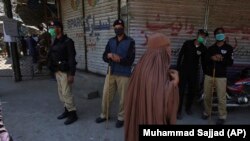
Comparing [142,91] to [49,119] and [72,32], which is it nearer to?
[49,119]

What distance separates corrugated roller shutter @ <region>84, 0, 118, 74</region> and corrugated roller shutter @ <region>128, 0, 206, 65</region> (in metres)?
0.84

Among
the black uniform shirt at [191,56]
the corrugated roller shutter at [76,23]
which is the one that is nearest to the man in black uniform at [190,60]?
the black uniform shirt at [191,56]

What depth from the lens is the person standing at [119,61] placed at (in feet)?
14.6

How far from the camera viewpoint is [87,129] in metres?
4.56

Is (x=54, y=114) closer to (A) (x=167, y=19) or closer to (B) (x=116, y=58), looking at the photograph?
(B) (x=116, y=58)

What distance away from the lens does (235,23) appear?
696 cm

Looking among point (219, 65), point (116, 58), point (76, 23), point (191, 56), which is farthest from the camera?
point (76, 23)

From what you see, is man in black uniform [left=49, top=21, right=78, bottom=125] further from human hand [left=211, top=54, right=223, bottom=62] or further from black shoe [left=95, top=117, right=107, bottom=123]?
human hand [left=211, top=54, right=223, bottom=62]

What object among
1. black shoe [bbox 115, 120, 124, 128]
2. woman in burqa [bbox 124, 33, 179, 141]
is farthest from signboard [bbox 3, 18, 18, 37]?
woman in burqa [bbox 124, 33, 179, 141]

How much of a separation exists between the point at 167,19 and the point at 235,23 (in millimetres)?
1915

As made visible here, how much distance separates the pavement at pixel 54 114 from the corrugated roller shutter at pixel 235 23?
1757mm

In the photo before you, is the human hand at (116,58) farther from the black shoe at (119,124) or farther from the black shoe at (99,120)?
the black shoe at (99,120)

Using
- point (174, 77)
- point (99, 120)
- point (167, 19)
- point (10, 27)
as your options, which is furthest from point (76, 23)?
point (174, 77)

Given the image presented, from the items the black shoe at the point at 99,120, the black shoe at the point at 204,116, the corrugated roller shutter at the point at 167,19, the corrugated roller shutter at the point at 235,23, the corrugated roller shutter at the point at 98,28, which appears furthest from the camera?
the corrugated roller shutter at the point at 98,28
